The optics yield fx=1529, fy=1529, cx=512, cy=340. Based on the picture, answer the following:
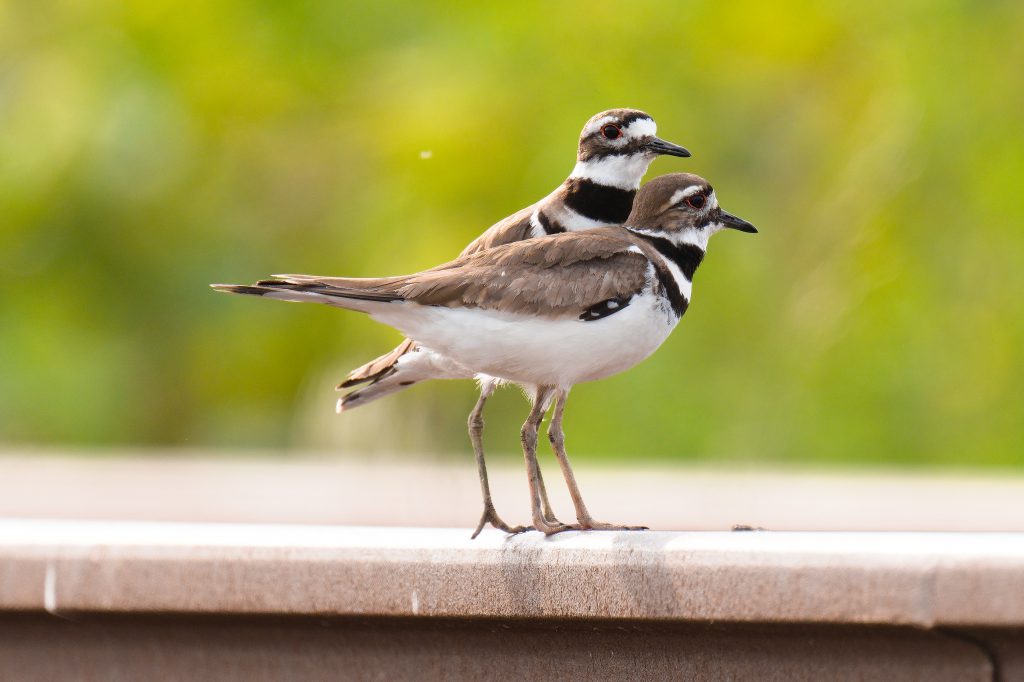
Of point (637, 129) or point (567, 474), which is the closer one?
point (567, 474)

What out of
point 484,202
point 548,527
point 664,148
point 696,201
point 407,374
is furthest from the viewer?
point 484,202

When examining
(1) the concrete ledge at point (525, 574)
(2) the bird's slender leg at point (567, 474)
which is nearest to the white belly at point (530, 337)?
(2) the bird's slender leg at point (567, 474)

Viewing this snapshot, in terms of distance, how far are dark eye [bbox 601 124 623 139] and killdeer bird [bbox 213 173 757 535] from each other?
17.8 inches

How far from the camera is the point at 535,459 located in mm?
4094

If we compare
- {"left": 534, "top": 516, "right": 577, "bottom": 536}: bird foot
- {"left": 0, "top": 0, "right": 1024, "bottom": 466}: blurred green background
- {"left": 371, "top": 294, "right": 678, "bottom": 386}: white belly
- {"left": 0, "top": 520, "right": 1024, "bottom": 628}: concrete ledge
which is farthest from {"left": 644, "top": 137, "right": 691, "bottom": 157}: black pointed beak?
{"left": 0, "top": 0, "right": 1024, "bottom": 466}: blurred green background

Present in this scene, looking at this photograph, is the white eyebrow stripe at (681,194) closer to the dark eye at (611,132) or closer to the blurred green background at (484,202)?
the dark eye at (611,132)

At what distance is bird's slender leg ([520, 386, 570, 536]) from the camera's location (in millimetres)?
3889

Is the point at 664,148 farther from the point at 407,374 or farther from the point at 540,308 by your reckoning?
the point at 407,374

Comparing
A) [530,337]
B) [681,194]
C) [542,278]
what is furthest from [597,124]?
[530,337]

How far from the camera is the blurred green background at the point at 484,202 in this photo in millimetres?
11141

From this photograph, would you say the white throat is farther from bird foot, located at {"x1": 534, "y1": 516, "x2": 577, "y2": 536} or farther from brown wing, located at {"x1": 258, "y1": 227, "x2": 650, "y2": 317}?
bird foot, located at {"x1": 534, "y1": 516, "x2": 577, "y2": 536}

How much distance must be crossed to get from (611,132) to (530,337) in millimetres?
835

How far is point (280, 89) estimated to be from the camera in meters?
13.4

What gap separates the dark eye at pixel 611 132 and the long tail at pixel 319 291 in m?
0.95
